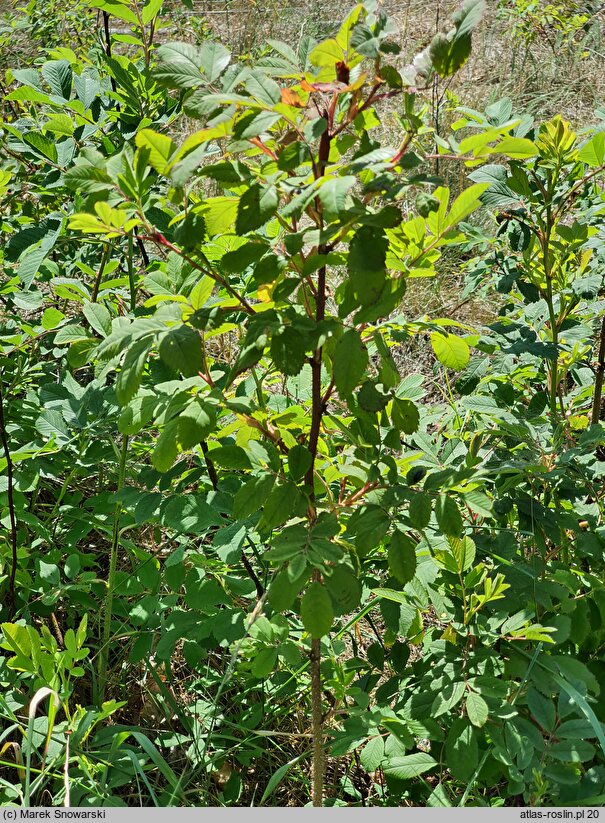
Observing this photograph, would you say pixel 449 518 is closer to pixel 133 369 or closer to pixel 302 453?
pixel 302 453

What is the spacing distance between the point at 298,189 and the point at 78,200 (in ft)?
2.60

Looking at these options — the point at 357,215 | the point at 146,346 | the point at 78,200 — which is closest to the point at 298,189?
the point at 357,215

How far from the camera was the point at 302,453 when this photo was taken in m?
1.29

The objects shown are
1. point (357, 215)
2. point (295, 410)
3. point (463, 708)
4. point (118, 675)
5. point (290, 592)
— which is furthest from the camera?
point (118, 675)

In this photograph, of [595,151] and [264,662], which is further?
[595,151]

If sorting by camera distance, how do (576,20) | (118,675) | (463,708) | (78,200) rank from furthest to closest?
(576,20) → (118,675) → (78,200) → (463,708)

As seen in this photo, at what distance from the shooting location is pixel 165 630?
162 cm

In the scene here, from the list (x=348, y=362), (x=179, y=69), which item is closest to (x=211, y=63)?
(x=179, y=69)

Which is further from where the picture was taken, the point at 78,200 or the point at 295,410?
the point at 78,200

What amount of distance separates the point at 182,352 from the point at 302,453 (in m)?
0.28

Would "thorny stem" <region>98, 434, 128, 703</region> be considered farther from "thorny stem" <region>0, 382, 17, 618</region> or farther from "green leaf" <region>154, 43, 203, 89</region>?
"green leaf" <region>154, 43, 203, 89</region>

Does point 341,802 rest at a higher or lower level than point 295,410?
lower

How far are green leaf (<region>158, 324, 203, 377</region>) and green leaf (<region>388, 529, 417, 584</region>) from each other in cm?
44

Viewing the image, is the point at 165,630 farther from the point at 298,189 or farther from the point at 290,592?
the point at 298,189
